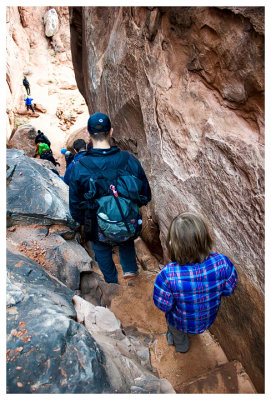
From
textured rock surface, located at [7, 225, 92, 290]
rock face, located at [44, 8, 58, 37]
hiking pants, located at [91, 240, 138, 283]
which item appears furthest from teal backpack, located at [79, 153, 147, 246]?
rock face, located at [44, 8, 58, 37]

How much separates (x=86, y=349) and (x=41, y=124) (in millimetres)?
13516

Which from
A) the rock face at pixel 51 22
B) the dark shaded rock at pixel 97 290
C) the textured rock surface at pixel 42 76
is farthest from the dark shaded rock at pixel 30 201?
the rock face at pixel 51 22

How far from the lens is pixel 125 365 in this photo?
198 cm

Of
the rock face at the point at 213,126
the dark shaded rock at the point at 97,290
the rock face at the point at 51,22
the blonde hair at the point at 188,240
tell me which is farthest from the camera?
the rock face at the point at 51,22

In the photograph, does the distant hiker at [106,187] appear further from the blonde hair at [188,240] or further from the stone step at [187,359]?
the stone step at [187,359]

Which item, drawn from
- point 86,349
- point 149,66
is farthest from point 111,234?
point 149,66

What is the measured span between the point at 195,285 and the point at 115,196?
3.35 ft

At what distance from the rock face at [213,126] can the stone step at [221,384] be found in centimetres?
8

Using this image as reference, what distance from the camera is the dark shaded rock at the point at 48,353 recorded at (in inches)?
61.6

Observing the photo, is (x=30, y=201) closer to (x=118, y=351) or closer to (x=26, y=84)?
(x=118, y=351)

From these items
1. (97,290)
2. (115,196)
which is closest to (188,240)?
(115,196)

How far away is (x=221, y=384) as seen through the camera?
2.03 m

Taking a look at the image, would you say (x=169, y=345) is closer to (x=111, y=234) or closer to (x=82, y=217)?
(x=111, y=234)

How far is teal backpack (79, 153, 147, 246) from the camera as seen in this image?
2.36m
